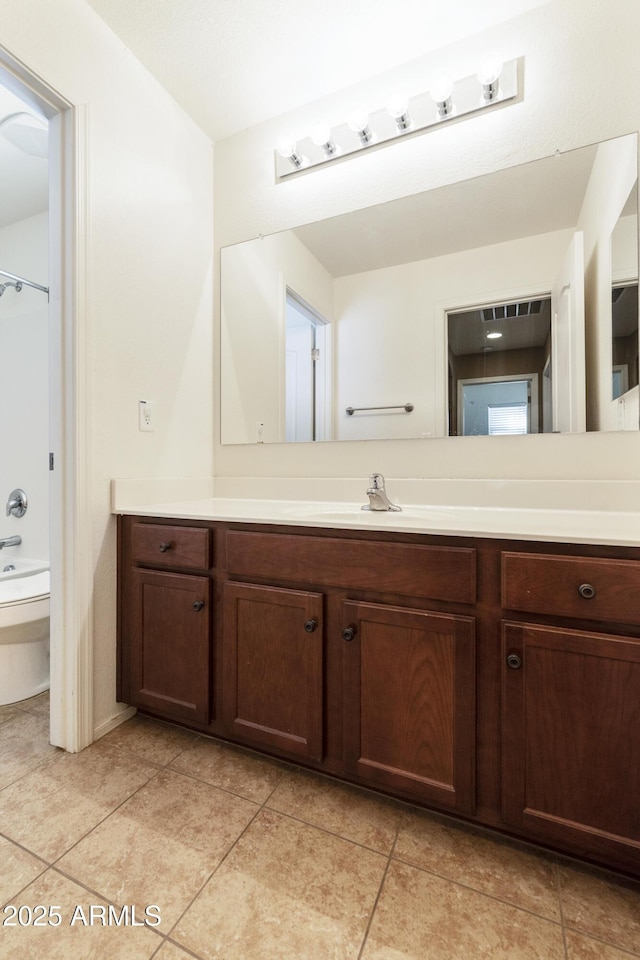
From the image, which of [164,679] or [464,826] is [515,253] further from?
[164,679]

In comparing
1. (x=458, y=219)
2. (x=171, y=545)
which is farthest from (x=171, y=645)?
(x=458, y=219)

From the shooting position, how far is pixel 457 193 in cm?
153

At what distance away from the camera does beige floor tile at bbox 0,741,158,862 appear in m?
1.07

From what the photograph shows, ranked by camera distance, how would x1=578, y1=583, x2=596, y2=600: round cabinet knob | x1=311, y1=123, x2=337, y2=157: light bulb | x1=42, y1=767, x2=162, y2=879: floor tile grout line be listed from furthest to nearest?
x1=311, y1=123, x2=337, y2=157: light bulb < x1=42, y1=767, x2=162, y2=879: floor tile grout line < x1=578, y1=583, x2=596, y2=600: round cabinet knob

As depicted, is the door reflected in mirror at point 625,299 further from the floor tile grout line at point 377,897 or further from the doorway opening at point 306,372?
the floor tile grout line at point 377,897

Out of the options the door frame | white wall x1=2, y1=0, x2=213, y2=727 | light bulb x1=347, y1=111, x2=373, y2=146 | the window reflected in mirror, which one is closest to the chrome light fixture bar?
light bulb x1=347, y1=111, x2=373, y2=146

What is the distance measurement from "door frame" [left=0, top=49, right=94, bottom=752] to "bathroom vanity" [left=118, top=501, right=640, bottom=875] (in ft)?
0.76

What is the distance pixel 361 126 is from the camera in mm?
1590

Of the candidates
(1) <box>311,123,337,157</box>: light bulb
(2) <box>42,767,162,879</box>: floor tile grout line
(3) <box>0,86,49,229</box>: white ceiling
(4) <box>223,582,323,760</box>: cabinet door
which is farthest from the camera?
(3) <box>0,86,49,229</box>: white ceiling

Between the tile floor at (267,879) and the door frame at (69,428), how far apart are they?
0.78 feet

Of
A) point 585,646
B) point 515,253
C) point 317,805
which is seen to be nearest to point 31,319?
point 515,253

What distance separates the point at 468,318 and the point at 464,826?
1.53 meters

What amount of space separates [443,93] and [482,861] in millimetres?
2249

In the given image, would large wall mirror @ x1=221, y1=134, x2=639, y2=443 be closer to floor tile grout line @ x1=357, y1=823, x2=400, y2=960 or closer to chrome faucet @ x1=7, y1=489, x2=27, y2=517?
floor tile grout line @ x1=357, y1=823, x2=400, y2=960
